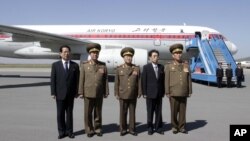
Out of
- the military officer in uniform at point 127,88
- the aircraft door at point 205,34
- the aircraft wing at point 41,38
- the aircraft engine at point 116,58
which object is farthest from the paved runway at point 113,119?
the aircraft door at point 205,34

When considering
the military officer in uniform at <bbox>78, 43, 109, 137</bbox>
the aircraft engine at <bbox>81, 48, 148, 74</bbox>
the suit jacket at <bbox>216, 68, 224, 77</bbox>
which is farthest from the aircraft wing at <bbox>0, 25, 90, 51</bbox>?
the military officer in uniform at <bbox>78, 43, 109, 137</bbox>

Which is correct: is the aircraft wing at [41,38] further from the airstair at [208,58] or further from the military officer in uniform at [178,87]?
the military officer in uniform at [178,87]

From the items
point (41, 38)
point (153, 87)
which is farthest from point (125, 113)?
point (41, 38)

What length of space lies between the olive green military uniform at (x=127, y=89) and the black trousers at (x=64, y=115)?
3.02 feet

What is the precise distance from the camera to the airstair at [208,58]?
15.1 meters

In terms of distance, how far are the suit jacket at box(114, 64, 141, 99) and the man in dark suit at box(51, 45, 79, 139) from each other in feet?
2.75

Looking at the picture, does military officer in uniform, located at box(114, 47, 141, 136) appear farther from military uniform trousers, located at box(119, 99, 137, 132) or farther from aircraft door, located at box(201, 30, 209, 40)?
aircraft door, located at box(201, 30, 209, 40)

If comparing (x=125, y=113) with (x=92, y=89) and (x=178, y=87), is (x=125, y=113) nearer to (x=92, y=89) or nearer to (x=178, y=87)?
(x=92, y=89)

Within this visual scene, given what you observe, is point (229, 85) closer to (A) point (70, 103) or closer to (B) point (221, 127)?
(B) point (221, 127)

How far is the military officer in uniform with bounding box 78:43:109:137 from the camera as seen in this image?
557 cm

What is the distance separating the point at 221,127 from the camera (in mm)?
6141

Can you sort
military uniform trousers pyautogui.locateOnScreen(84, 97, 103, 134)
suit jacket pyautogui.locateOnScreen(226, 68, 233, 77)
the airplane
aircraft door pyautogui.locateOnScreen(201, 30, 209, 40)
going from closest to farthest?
military uniform trousers pyautogui.locateOnScreen(84, 97, 103, 134) → suit jacket pyautogui.locateOnScreen(226, 68, 233, 77) → the airplane → aircraft door pyautogui.locateOnScreen(201, 30, 209, 40)

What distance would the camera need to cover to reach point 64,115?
5.65 m

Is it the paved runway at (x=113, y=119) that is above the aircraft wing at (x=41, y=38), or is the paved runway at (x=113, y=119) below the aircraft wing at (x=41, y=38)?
below
